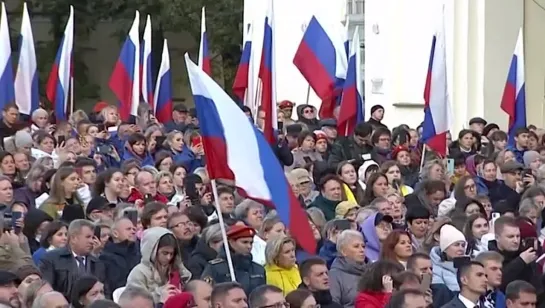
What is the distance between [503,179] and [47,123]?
5.64 m

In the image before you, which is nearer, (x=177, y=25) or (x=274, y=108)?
(x=274, y=108)

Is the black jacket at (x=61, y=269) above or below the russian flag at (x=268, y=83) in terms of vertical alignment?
below

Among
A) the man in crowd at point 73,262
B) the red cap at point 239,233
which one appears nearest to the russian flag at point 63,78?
the man in crowd at point 73,262

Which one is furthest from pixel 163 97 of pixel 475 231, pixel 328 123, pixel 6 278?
pixel 6 278

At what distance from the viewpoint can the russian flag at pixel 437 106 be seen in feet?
51.1

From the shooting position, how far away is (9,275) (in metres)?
7.79

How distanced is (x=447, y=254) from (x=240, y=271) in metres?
1.58

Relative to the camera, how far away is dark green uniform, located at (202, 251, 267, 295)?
9.23 m

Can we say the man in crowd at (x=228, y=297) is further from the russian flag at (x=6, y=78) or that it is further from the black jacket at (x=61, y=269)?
the russian flag at (x=6, y=78)

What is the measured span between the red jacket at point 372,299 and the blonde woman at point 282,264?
32.1 inches

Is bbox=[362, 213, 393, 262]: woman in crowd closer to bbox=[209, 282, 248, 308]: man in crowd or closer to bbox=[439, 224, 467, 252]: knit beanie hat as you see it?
bbox=[439, 224, 467, 252]: knit beanie hat

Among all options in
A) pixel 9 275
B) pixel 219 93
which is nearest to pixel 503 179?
pixel 219 93

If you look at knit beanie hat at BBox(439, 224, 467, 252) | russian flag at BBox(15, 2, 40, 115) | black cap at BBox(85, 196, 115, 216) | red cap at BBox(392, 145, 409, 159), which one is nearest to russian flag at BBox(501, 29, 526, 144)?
red cap at BBox(392, 145, 409, 159)

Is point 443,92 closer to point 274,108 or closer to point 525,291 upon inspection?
point 274,108
